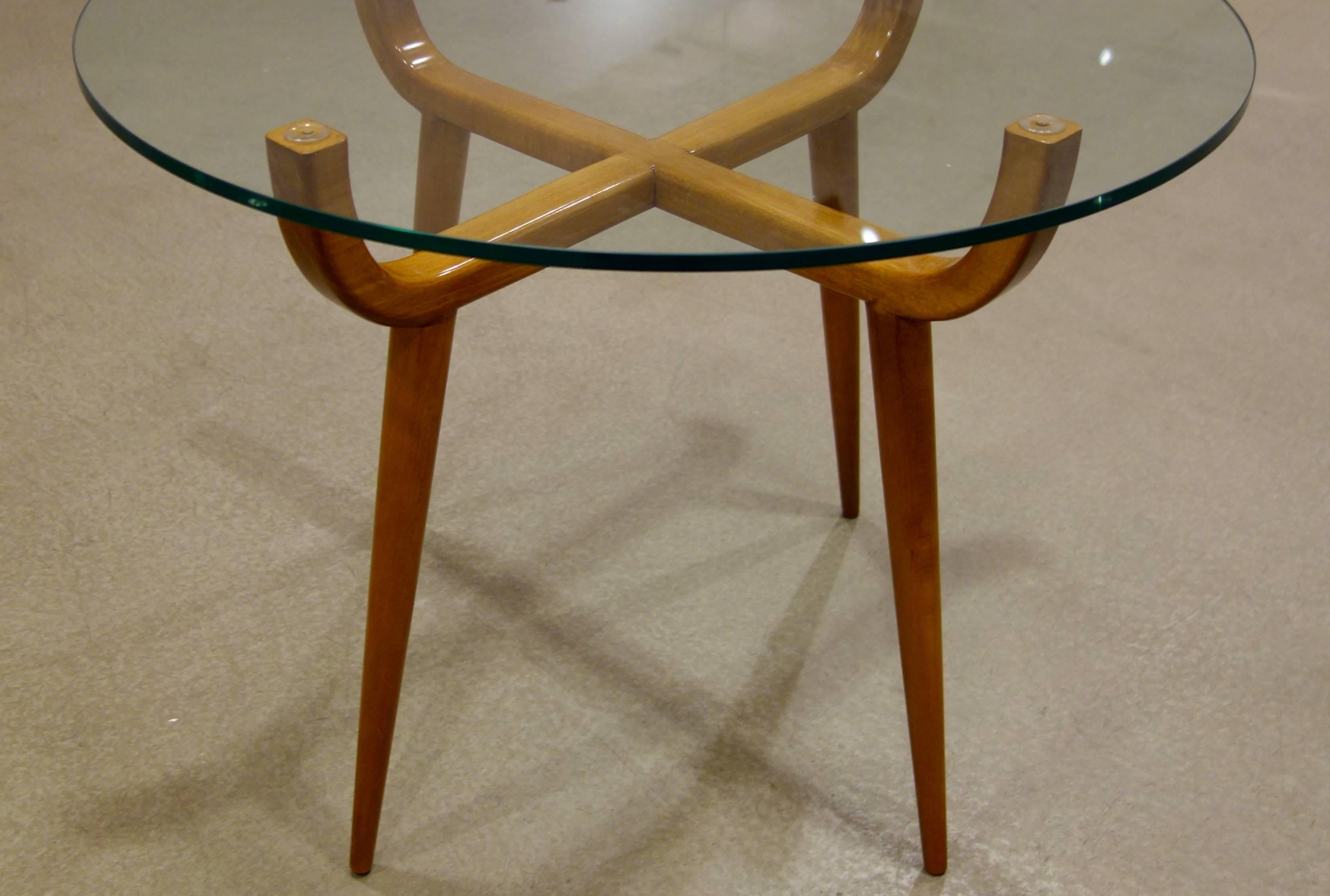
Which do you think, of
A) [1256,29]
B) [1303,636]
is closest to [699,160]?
[1303,636]

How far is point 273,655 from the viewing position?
3.74 ft

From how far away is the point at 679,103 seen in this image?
37.4 inches

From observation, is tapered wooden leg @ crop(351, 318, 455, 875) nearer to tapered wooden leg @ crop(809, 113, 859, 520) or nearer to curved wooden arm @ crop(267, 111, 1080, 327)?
curved wooden arm @ crop(267, 111, 1080, 327)

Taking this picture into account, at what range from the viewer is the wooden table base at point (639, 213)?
2.46 feet

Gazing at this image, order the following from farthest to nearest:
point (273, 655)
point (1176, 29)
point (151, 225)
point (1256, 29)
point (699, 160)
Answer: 1. point (1256, 29)
2. point (151, 225)
3. point (273, 655)
4. point (1176, 29)
5. point (699, 160)

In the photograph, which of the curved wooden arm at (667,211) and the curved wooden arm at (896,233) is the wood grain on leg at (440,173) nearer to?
the curved wooden arm at (667,211)

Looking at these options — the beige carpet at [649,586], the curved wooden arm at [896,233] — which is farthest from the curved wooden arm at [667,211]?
the beige carpet at [649,586]

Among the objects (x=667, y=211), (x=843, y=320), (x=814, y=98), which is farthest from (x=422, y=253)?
(x=843, y=320)

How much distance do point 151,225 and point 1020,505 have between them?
120 cm

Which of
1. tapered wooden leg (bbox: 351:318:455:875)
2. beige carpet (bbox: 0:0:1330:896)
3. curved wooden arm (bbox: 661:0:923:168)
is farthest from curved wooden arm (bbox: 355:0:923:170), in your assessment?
beige carpet (bbox: 0:0:1330:896)

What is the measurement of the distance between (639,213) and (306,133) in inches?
7.8

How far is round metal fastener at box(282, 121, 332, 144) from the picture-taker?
2.36 ft

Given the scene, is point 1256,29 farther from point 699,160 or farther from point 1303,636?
point 699,160

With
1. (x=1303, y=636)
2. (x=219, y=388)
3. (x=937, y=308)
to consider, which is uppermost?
(x=937, y=308)
